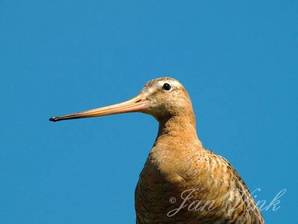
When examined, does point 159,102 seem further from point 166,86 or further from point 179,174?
point 179,174

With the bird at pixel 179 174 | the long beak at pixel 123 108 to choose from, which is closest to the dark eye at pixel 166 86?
the bird at pixel 179 174

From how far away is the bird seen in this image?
6.13m

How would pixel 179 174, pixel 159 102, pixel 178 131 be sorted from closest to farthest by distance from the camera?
pixel 179 174 < pixel 178 131 < pixel 159 102

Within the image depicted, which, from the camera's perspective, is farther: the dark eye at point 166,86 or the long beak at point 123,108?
the dark eye at point 166,86

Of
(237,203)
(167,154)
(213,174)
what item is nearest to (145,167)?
(167,154)

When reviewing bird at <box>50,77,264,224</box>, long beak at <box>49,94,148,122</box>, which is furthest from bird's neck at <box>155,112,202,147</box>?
long beak at <box>49,94,148,122</box>

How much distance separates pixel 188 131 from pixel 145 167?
74 centimetres

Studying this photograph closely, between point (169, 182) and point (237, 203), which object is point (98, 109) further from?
point (237, 203)

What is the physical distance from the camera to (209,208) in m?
6.15

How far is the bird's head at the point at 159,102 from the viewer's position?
6703mm

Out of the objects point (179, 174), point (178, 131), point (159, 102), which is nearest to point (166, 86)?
point (159, 102)

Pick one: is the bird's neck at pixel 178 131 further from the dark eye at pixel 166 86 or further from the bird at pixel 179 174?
the dark eye at pixel 166 86

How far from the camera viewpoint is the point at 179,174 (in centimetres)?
614

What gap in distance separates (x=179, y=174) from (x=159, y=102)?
106 cm
